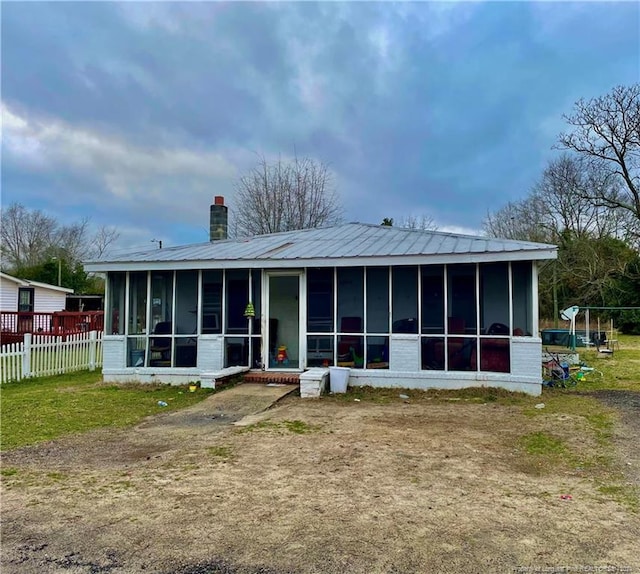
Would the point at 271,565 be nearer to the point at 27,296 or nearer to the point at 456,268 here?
the point at 456,268

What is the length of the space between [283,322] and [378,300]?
2.59 m

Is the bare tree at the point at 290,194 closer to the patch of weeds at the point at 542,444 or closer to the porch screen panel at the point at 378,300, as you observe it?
the porch screen panel at the point at 378,300

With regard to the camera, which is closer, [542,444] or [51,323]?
[542,444]

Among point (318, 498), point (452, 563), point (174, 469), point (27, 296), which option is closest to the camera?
point (452, 563)

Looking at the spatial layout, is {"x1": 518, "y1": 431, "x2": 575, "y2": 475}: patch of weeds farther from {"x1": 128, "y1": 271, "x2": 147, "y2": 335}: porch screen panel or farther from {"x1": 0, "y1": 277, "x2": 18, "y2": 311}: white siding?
{"x1": 0, "y1": 277, "x2": 18, "y2": 311}: white siding

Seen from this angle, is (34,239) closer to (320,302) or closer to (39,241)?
(39,241)

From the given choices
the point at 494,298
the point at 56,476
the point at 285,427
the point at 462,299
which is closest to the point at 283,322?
the point at 462,299

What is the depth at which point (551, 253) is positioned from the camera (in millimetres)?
8398

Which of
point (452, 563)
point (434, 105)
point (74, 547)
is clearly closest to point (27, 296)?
point (434, 105)

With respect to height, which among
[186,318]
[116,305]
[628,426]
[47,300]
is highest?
[47,300]

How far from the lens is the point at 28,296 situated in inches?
1029

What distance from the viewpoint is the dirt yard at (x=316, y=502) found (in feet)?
9.60

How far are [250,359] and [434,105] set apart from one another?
38.3 feet

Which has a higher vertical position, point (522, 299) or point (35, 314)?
point (522, 299)
